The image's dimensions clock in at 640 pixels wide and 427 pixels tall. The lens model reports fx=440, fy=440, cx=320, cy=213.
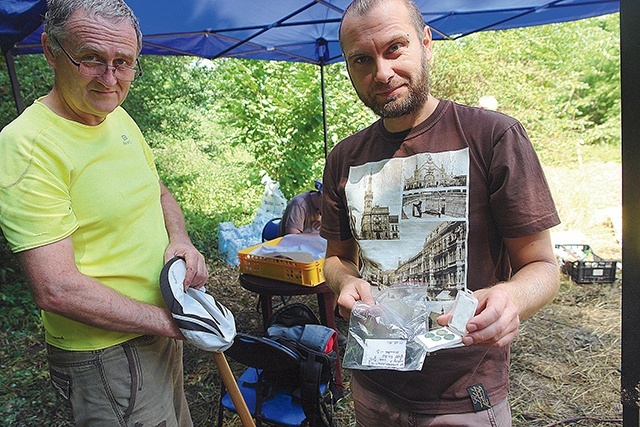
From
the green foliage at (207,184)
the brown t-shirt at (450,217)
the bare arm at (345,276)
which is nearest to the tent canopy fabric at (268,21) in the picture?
the bare arm at (345,276)

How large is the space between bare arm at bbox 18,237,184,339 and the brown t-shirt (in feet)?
2.58

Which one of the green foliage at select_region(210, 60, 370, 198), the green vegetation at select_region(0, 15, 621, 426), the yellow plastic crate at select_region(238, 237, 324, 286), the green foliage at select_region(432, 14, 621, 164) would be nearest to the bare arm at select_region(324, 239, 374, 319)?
the yellow plastic crate at select_region(238, 237, 324, 286)

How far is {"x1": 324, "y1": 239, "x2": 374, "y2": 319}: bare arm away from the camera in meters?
1.29

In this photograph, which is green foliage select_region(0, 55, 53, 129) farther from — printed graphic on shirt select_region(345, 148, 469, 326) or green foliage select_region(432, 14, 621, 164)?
green foliage select_region(432, 14, 621, 164)

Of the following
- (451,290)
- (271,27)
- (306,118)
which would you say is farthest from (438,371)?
(306,118)

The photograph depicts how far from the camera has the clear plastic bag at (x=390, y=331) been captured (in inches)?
42.6

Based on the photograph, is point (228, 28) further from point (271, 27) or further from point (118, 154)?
point (118, 154)

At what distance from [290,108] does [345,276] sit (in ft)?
23.2

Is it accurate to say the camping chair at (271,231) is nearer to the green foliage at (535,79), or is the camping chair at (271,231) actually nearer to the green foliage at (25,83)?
the green foliage at (25,83)

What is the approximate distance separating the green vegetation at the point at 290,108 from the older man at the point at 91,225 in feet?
14.0

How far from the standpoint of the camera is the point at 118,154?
1.55 metres

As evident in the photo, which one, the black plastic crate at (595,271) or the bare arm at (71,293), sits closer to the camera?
the bare arm at (71,293)

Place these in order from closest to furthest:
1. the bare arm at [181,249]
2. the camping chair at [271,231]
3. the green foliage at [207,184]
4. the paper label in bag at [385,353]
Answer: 1. the paper label in bag at [385,353]
2. the bare arm at [181,249]
3. the camping chair at [271,231]
4. the green foliage at [207,184]

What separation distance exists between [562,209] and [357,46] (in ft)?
25.4
